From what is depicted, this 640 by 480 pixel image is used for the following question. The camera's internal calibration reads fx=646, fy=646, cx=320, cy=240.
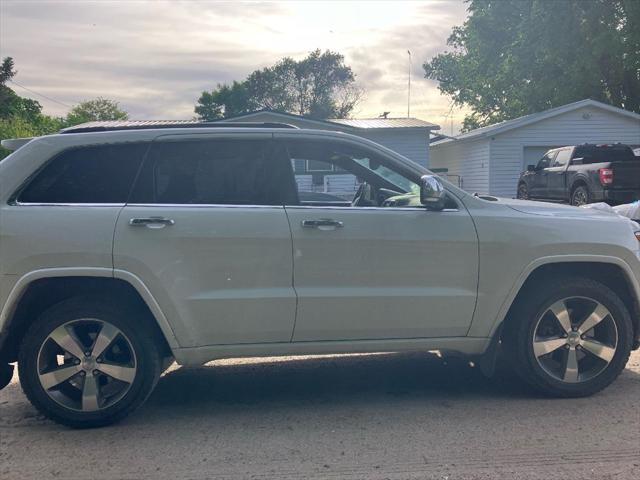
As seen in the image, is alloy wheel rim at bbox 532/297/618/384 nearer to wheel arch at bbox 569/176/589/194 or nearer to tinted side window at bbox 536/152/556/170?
wheel arch at bbox 569/176/589/194

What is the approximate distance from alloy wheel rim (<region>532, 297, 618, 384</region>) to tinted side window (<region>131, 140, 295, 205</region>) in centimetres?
206

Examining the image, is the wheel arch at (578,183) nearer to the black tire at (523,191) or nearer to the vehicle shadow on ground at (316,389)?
the black tire at (523,191)

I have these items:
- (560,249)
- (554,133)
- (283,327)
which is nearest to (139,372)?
(283,327)

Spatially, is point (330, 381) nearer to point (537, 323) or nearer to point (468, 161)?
point (537, 323)

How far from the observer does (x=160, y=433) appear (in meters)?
4.15

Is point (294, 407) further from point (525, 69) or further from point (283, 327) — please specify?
point (525, 69)

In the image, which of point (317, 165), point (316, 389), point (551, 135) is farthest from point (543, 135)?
point (316, 389)

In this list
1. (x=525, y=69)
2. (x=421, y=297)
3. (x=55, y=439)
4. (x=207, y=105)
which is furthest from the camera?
(x=207, y=105)

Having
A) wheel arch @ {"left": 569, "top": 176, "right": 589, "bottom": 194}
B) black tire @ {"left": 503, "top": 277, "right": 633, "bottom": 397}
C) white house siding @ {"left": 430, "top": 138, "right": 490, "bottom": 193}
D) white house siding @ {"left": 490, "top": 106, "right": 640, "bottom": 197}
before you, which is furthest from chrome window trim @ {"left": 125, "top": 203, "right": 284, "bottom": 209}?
white house siding @ {"left": 430, "top": 138, "right": 490, "bottom": 193}

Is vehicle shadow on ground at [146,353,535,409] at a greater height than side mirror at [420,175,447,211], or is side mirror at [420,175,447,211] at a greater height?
side mirror at [420,175,447,211]

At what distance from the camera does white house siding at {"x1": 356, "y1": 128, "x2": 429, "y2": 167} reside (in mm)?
23859

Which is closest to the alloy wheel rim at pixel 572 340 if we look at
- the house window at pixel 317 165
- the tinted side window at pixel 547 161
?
the house window at pixel 317 165

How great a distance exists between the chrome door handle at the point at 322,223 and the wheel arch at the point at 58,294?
1.09 m

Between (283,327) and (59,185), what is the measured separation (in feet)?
5.62
